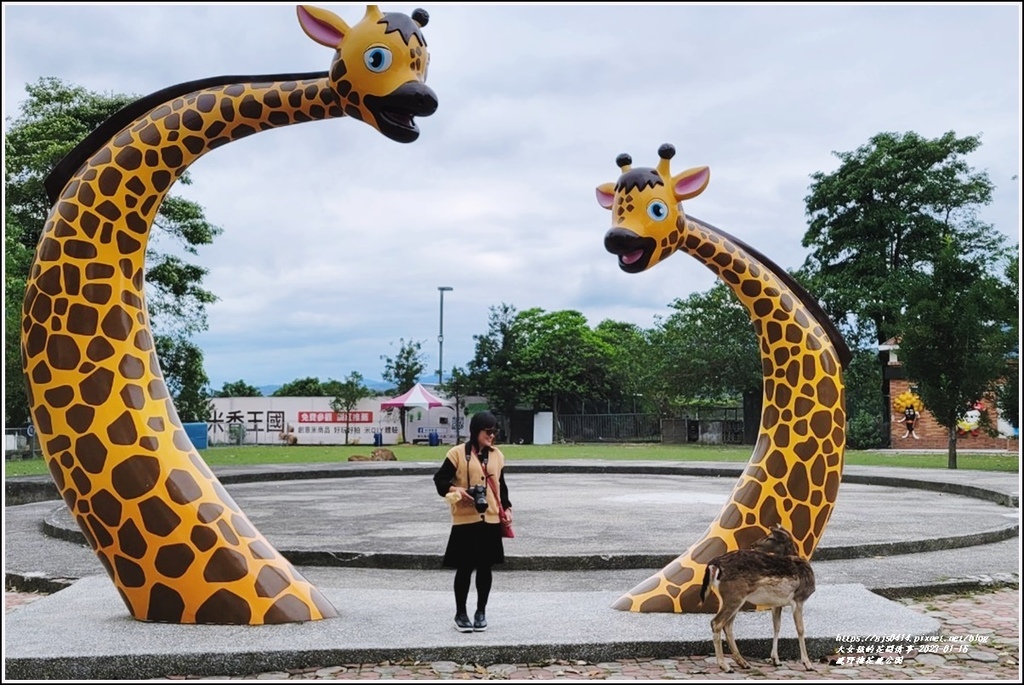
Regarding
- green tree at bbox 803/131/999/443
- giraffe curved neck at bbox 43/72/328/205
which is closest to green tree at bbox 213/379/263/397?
green tree at bbox 803/131/999/443

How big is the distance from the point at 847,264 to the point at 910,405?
25.0 ft

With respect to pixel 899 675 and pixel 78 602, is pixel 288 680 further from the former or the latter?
pixel 899 675

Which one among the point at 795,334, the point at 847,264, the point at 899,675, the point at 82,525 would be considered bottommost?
the point at 899,675

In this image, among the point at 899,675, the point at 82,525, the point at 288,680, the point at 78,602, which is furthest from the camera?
the point at 78,602

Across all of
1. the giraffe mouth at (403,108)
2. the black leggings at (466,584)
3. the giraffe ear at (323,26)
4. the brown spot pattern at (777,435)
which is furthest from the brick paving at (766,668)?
the giraffe ear at (323,26)

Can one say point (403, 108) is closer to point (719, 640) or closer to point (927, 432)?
point (719, 640)

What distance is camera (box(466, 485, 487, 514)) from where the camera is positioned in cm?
579

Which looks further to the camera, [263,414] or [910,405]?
[263,414]

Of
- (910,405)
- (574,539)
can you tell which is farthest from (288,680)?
(910,405)

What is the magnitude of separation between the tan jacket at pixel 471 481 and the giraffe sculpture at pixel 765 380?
4.51 feet

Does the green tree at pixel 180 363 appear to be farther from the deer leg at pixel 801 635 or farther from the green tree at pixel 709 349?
the deer leg at pixel 801 635

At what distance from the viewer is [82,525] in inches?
238

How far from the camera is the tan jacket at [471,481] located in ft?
19.3

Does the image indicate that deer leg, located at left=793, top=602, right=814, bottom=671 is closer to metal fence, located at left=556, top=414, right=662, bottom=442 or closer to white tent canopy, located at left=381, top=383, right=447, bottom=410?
white tent canopy, located at left=381, top=383, right=447, bottom=410
